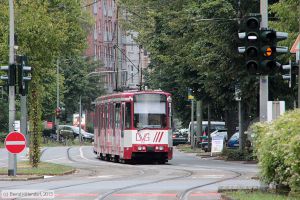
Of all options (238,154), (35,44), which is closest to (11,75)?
(35,44)

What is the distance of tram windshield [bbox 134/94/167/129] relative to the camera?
4388 centimetres

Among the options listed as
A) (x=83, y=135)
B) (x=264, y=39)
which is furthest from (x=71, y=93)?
(x=264, y=39)

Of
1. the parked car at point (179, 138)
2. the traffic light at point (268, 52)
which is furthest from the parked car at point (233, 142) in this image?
the traffic light at point (268, 52)

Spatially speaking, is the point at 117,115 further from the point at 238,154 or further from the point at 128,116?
the point at 238,154

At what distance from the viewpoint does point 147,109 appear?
4391cm

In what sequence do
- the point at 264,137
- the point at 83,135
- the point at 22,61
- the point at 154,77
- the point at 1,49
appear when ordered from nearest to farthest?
the point at 264,137 → the point at 22,61 → the point at 1,49 → the point at 154,77 → the point at 83,135

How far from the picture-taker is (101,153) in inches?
2037

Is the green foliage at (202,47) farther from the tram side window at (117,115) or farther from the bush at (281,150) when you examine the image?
the bush at (281,150)

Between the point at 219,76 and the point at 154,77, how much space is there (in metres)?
26.7

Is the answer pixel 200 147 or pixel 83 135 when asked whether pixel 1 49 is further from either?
pixel 83 135

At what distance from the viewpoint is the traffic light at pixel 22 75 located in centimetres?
3216

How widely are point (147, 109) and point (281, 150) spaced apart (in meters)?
25.0

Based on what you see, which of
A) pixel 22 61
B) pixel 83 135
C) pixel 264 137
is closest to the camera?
pixel 264 137

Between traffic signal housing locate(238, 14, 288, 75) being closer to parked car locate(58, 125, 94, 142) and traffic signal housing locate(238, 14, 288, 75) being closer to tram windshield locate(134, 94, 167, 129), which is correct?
tram windshield locate(134, 94, 167, 129)
